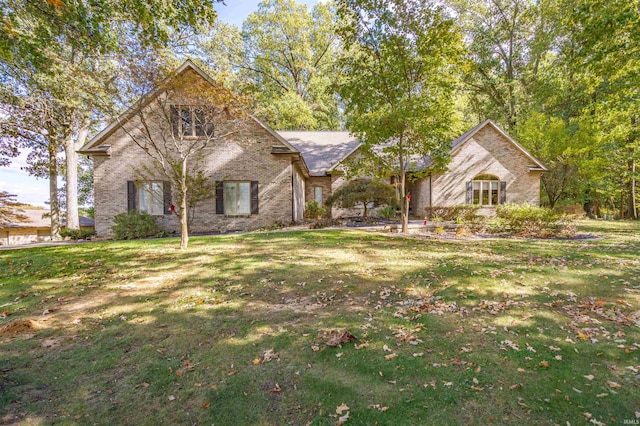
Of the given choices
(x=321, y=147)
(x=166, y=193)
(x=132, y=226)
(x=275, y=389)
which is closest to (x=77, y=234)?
(x=132, y=226)

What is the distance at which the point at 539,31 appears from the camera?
2480 centimetres

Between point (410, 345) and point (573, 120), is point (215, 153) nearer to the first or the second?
point (410, 345)

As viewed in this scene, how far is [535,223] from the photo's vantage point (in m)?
12.1

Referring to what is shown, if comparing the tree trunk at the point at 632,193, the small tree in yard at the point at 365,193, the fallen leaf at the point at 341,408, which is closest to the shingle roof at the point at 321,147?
the small tree in yard at the point at 365,193

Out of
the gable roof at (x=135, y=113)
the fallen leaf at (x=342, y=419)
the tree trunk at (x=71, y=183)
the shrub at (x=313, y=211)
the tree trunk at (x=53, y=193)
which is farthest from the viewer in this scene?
the shrub at (x=313, y=211)

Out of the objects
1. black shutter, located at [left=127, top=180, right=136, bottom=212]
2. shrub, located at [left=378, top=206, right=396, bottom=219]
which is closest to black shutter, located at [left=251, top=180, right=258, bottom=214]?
black shutter, located at [left=127, top=180, right=136, bottom=212]

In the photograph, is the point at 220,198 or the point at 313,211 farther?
the point at 313,211

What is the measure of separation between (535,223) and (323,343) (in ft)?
39.7

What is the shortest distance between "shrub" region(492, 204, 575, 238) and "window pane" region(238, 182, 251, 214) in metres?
11.1

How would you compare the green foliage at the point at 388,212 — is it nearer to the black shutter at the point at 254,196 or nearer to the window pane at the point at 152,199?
the black shutter at the point at 254,196

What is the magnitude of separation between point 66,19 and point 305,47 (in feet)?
93.5

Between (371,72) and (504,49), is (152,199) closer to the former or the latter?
(371,72)

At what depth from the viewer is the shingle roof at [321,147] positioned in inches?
848

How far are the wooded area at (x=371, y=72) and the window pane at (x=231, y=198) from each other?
12.2 ft
